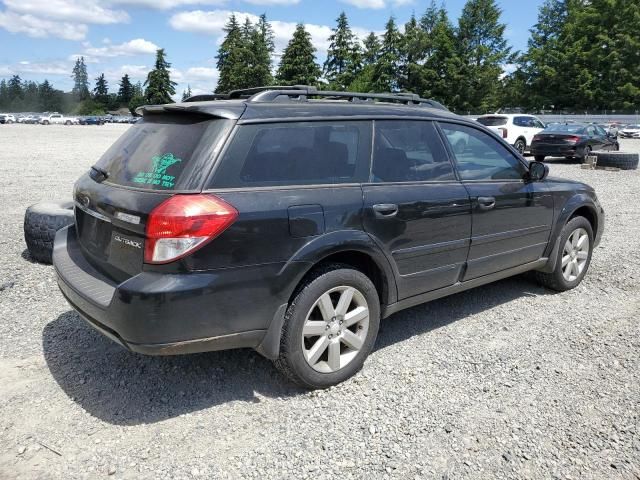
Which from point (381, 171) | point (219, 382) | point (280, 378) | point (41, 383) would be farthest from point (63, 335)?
point (381, 171)

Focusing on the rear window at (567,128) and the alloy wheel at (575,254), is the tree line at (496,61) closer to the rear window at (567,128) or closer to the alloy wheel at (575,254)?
the rear window at (567,128)

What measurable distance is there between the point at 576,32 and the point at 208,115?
72786 mm

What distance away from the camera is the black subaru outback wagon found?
9.12 ft

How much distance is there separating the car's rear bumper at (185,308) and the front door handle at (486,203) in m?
1.91

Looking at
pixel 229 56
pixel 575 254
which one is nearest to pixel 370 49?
pixel 229 56

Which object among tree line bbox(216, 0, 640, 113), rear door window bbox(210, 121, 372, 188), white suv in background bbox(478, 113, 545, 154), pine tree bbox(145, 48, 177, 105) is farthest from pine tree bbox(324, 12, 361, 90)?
rear door window bbox(210, 121, 372, 188)

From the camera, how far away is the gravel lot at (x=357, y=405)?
268cm

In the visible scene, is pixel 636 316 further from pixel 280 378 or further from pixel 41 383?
pixel 41 383

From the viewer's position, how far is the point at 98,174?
11.5 feet

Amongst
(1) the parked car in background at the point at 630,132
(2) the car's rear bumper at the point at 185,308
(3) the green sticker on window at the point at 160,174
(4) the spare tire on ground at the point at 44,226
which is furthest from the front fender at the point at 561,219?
(1) the parked car in background at the point at 630,132

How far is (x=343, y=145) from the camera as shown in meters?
3.47

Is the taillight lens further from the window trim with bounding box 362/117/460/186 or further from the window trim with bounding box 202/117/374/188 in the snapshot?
the window trim with bounding box 362/117/460/186

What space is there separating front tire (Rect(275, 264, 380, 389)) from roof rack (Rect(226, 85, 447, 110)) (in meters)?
1.16

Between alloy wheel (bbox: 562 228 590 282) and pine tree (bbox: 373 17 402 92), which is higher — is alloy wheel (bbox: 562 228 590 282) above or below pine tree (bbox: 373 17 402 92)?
below
